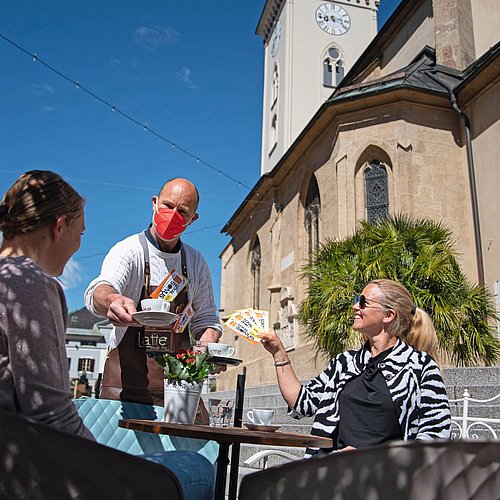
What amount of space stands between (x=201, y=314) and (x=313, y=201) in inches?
697

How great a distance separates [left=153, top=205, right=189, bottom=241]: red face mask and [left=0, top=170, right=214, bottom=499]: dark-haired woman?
139 cm

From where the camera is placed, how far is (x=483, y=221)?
15.4 metres

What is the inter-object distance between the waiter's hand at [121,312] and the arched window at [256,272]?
24951mm

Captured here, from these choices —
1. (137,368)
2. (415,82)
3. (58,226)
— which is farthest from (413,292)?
(58,226)

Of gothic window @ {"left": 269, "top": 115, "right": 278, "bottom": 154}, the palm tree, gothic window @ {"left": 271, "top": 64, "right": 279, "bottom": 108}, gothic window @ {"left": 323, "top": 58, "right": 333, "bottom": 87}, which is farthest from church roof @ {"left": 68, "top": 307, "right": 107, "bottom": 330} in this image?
the palm tree

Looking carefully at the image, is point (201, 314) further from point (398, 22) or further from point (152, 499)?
point (398, 22)

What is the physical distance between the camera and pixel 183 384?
2340 millimetres

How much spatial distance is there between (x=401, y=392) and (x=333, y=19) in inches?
1434

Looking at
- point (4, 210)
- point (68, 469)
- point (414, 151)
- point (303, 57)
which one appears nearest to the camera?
point (68, 469)

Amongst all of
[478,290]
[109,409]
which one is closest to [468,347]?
[478,290]

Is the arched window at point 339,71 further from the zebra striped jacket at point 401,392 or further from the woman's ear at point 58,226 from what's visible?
the woman's ear at point 58,226

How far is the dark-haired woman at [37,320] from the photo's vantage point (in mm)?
1378

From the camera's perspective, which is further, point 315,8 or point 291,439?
point 315,8

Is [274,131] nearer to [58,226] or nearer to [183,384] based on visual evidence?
[183,384]
